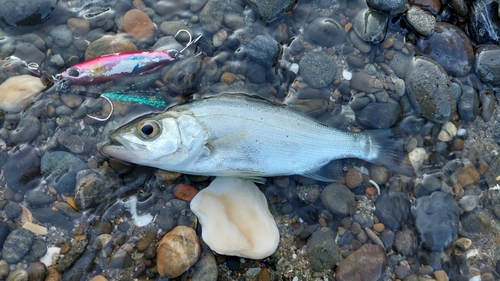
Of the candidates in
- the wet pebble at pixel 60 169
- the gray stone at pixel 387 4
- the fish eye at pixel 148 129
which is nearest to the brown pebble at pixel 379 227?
the gray stone at pixel 387 4

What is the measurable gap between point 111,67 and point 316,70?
2225 millimetres

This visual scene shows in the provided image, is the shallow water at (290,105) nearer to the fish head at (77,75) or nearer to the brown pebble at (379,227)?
the brown pebble at (379,227)

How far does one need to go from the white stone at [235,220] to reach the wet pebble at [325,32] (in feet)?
6.17

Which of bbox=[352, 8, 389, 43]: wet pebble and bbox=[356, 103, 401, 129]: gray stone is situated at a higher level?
bbox=[352, 8, 389, 43]: wet pebble

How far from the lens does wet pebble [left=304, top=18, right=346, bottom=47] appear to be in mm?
4008

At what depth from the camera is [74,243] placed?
348cm

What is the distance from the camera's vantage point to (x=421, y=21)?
3.98m

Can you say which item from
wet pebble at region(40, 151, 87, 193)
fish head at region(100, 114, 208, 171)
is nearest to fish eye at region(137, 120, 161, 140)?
fish head at region(100, 114, 208, 171)

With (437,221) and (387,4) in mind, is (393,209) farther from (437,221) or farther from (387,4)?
(387,4)

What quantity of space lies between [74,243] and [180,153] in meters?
1.48

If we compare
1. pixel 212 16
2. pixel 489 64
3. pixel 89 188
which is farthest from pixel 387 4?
pixel 89 188

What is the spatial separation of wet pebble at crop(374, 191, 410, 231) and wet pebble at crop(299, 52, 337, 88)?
145 cm

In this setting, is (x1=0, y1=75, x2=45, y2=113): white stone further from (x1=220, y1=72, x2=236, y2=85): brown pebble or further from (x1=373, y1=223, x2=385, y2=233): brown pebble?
(x1=373, y1=223, x2=385, y2=233): brown pebble

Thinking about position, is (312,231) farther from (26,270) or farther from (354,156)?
(26,270)
